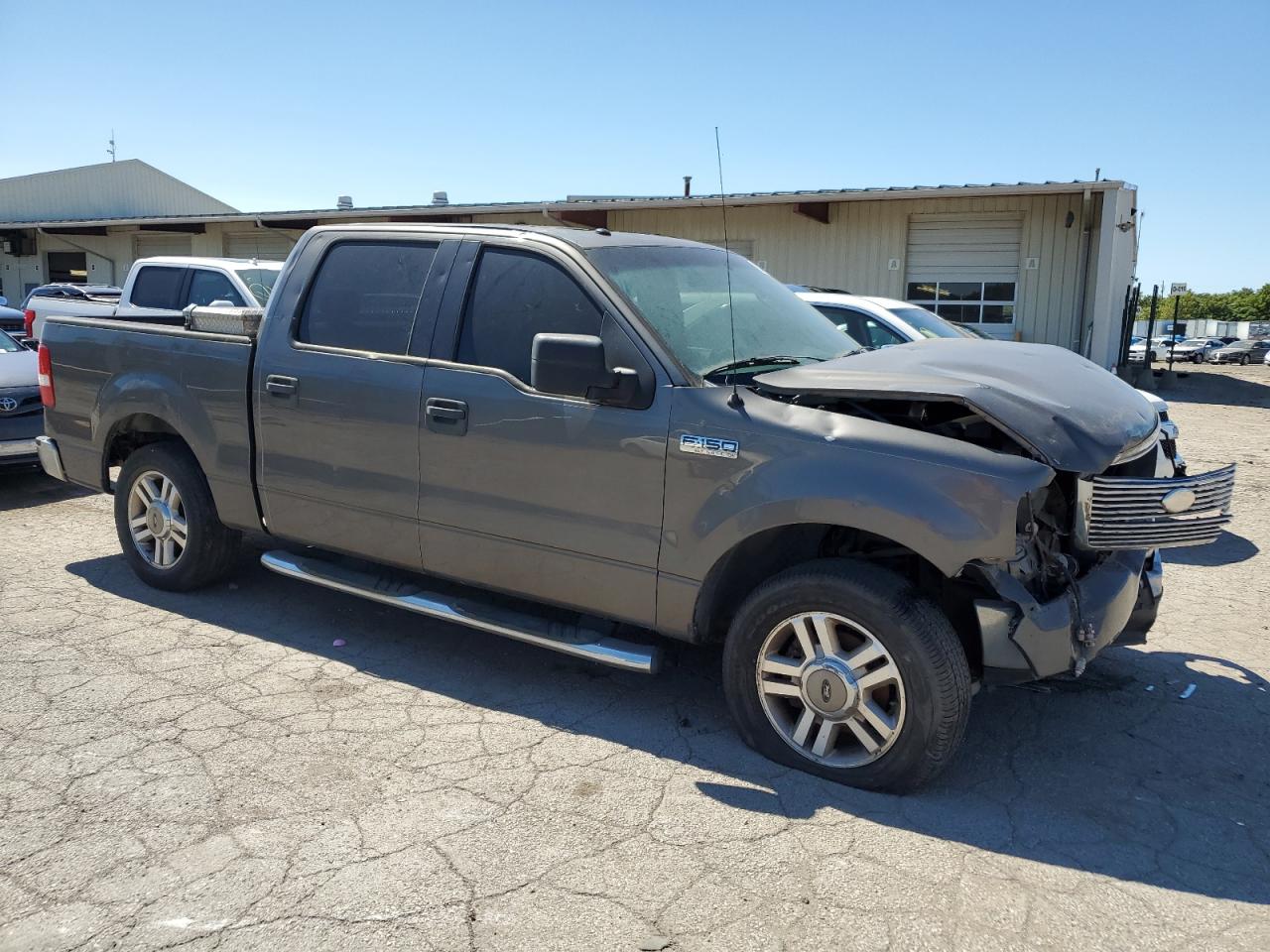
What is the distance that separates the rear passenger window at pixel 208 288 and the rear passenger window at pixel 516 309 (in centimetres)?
702

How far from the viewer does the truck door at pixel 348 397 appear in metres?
4.51

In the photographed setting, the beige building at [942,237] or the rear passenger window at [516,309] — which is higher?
the beige building at [942,237]

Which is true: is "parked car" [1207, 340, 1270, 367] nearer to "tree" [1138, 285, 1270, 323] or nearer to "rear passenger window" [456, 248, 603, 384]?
"tree" [1138, 285, 1270, 323]

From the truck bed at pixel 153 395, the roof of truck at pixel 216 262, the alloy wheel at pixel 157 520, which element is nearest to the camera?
the truck bed at pixel 153 395

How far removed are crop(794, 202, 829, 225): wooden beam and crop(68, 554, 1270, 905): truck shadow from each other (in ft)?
51.2

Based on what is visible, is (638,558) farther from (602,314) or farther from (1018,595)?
(1018,595)

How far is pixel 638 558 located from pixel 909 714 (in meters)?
1.15

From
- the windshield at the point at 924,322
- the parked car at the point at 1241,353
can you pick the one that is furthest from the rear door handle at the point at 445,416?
→ the parked car at the point at 1241,353

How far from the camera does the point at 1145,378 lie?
2284cm

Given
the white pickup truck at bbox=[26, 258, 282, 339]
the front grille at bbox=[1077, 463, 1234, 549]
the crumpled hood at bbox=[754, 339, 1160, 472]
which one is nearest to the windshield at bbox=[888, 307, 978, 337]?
the crumpled hood at bbox=[754, 339, 1160, 472]

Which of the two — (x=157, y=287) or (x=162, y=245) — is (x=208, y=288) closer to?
(x=157, y=287)

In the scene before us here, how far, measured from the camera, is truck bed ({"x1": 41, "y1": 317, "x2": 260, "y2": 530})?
16.6ft

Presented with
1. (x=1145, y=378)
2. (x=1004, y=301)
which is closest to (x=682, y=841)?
(x=1004, y=301)

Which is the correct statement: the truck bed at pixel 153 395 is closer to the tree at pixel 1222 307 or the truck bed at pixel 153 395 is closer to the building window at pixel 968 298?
the building window at pixel 968 298
